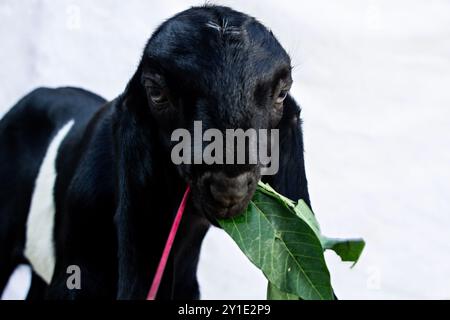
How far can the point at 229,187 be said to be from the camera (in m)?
1.46

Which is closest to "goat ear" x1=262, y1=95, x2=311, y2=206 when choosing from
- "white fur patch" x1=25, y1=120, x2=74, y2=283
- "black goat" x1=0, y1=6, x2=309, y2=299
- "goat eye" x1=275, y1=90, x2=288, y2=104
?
"black goat" x1=0, y1=6, x2=309, y2=299

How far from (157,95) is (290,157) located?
0.34 m

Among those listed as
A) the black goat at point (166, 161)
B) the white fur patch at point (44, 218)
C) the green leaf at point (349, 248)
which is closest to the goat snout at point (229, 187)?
the black goat at point (166, 161)

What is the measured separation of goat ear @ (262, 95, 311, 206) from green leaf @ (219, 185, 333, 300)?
184 mm

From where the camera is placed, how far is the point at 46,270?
2.58m

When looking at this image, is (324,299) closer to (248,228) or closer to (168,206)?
(248,228)

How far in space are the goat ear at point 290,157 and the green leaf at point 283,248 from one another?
18 centimetres

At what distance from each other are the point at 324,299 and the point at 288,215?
170mm

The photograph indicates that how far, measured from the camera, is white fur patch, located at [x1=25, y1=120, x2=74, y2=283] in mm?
2506

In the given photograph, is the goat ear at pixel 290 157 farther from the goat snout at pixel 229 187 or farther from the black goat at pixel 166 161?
the goat snout at pixel 229 187

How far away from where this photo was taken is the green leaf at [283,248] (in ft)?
5.12

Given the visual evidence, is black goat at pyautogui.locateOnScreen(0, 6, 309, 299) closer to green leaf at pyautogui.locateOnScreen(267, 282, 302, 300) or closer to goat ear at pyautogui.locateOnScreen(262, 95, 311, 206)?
goat ear at pyautogui.locateOnScreen(262, 95, 311, 206)

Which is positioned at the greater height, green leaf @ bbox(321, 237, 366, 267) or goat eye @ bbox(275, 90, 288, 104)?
goat eye @ bbox(275, 90, 288, 104)
